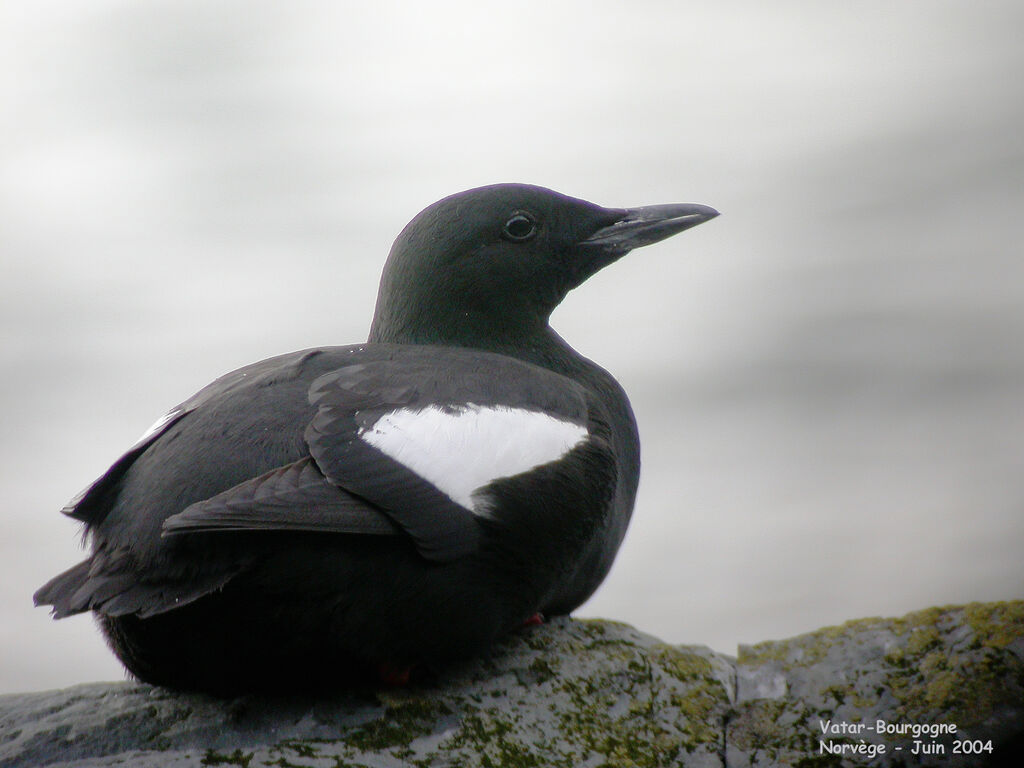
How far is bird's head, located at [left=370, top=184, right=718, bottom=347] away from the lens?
4719mm

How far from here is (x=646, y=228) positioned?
515 centimetres

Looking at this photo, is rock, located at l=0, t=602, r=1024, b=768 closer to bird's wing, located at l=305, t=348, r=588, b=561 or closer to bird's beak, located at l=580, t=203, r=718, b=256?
bird's wing, located at l=305, t=348, r=588, b=561

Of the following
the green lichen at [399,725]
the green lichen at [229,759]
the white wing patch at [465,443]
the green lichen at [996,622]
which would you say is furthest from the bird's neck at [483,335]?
the green lichen at [229,759]

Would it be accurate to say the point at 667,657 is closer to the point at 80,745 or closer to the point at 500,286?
the point at 500,286

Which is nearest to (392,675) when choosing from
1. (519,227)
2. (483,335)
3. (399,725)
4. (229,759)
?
(399,725)

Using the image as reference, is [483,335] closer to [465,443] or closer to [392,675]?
[465,443]

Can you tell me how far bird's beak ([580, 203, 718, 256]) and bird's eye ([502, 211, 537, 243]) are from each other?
0.99ft

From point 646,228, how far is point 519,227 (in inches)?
24.7

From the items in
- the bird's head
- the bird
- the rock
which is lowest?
the rock

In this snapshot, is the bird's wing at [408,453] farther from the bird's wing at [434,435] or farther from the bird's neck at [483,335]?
the bird's neck at [483,335]

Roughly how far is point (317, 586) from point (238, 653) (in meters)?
A: 0.33

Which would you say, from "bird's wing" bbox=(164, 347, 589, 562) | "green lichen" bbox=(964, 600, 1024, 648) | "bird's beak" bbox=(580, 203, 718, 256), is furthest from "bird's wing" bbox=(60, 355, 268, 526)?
"green lichen" bbox=(964, 600, 1024, 648)

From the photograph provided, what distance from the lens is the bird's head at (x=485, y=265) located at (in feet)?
15.5

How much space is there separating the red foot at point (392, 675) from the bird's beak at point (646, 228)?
87.8 inches
